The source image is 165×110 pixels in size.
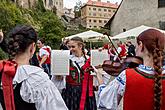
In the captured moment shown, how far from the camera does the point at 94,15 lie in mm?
106750

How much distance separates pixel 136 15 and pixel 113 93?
29.6 m

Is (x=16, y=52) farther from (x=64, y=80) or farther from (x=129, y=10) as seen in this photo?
(x=129, y=10)

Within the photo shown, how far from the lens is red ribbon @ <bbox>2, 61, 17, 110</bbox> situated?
2.27 m

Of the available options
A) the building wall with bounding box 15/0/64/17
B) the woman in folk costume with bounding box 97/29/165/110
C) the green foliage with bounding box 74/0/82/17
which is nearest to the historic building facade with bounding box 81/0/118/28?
the green foliage with bounding box 74/0/82/17

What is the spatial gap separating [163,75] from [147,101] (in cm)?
19

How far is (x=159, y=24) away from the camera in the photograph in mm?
29375

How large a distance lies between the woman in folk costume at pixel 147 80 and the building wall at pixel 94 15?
98.3 meters

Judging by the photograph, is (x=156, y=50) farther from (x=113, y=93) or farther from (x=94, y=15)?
(x=94, y=15)

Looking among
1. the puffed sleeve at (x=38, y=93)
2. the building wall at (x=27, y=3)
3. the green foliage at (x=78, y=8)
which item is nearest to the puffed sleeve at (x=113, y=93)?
the puffed sleeve at (x=38, y=93)

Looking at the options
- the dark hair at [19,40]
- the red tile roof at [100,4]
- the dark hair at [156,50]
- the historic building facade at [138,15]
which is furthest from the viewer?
the red tile roof at [100,4]

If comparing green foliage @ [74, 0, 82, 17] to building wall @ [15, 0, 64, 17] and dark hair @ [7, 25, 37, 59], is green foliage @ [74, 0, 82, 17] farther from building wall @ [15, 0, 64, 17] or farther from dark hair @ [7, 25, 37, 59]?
dark hair @ [7, 25, 37, 59]

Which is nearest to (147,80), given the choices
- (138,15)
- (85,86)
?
(85,86)

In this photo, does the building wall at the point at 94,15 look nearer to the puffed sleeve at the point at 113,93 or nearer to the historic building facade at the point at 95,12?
the historic building facade at the point at 95,12

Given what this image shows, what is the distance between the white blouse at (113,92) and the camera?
7.53 ft
